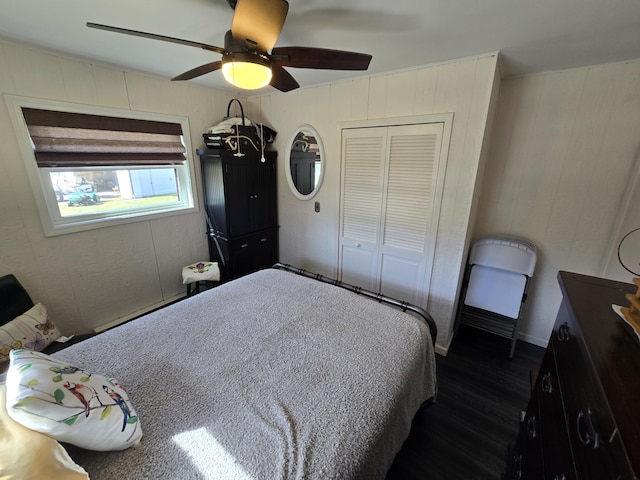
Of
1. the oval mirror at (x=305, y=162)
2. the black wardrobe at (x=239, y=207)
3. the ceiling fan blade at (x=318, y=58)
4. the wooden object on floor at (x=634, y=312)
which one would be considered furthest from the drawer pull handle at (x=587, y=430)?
the black wardrobe at (x=239, y=207)

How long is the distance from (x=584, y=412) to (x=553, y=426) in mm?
302

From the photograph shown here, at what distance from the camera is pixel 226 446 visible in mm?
926

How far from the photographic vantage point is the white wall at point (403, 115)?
6.40 feet

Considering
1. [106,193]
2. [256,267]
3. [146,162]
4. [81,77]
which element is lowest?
[256,267]

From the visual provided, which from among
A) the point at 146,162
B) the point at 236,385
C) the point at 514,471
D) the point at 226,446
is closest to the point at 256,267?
the point at 146,162

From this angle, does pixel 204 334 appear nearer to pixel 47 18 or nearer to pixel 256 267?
pixel 256 267

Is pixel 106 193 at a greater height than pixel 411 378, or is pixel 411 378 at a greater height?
pixel 106 193

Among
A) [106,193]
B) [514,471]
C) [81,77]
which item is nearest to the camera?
[514,471]

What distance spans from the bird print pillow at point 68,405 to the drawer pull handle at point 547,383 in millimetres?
1584

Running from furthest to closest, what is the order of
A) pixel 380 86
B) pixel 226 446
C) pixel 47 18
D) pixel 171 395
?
1. pixel 380 86
2. pixel 47 18
3. pixel 171 395
4. pixel 226 446

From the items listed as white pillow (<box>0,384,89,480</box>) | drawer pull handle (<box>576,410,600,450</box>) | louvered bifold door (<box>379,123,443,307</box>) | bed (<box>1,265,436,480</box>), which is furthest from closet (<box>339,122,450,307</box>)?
white pillow (<box>0,384,89,480</box>)

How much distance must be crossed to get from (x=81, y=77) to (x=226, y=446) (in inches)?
111

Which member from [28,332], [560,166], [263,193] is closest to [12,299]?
[28,332]

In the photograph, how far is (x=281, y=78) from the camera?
1.60 m
